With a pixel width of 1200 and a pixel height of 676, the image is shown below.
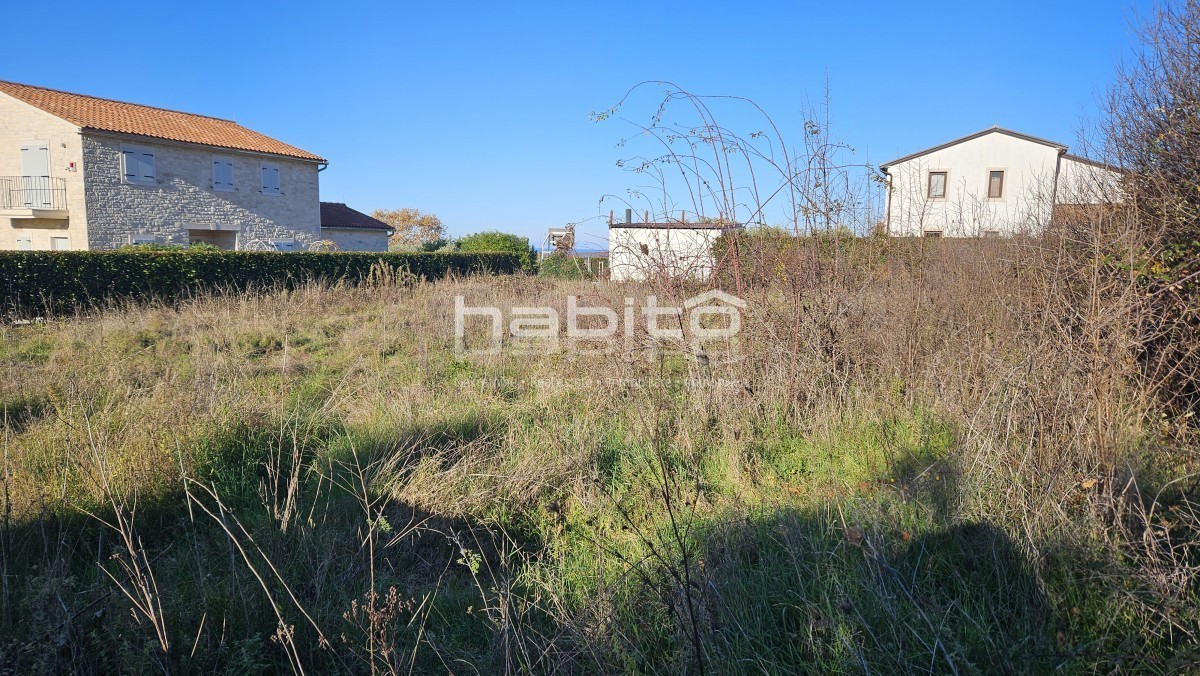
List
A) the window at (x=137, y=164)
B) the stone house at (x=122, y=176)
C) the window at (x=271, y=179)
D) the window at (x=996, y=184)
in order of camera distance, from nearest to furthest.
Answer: the stone house at (x=122, y=176) < the window at (x=137, y=164) < the window at (x=996, y=184) < the window at (x=271, y=179)

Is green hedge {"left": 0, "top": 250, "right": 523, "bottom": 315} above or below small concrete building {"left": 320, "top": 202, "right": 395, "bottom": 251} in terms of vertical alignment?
below

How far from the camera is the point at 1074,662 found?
2.02 m

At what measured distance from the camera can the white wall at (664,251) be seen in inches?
222

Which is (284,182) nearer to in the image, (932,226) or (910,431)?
(932,226)

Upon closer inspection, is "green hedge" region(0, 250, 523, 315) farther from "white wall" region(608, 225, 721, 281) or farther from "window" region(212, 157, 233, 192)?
"window" region(212, 157, 233, 192)

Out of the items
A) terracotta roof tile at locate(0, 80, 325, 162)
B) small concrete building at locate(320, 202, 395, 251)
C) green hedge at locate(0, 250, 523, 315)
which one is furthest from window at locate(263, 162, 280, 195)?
green hedge at locate(0, 250, 523, 315)

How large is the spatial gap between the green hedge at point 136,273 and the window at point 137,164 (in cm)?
1095

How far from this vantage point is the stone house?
72.5 feet

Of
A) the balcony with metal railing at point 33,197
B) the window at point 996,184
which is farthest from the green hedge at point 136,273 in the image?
the window at point 996,184

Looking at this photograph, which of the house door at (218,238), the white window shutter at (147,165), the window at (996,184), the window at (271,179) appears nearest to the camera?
the white window shutter at (147,165)

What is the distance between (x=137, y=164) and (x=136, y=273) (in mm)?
13494

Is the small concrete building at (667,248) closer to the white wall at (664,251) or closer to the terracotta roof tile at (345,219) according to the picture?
the white wall at (664,251)

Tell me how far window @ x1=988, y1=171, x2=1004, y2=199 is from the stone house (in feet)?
97.5

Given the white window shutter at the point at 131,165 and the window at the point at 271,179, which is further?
the window at the point at 271,179
